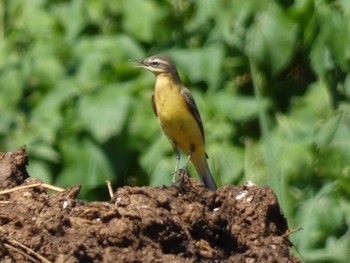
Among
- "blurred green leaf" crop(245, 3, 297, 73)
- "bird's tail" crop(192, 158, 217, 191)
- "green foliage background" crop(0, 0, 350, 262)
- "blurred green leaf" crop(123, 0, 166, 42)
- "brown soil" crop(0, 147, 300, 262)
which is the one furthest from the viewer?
"blurred green leaf" crop(123, 0, 166, 42)

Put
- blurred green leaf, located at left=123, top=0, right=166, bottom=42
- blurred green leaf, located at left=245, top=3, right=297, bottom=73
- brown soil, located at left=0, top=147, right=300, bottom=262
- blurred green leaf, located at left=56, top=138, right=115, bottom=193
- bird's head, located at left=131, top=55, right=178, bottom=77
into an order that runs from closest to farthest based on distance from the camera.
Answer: brown soil, located at left=0, top=147, right=300, bottom=262
blurred green leaf, located at left=245, top=3, right=297, bottom=73
bird's head, located at left=131, top=55, right=178, bottom=77
blurred green leaf, located at left=56, top=138, right=115, bottom=193
blurred green leaf, located at left=123, top=0, right=166, bottom=42

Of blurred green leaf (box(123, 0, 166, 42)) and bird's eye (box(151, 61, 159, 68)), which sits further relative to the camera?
blurred green leaf (box(123, 0, 166, 42))

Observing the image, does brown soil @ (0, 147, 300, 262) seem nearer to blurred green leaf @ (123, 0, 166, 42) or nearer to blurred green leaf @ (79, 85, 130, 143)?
blurred green leaf @ (79, 85, 130, 143)

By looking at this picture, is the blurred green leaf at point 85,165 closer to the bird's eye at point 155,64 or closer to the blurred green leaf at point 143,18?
the bird's eye at point 155,64

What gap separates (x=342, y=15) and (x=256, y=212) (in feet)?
8.80

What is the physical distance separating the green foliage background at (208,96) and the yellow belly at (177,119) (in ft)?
0.48

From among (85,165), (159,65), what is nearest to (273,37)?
(159,65)

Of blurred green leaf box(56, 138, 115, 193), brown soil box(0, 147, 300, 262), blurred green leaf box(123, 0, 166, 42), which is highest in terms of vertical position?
blurred green leaf box(123, 0, 166, 42)

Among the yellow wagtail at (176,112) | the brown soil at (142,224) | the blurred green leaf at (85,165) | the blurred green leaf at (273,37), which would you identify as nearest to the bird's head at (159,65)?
the yellow wagtail at (176,112)

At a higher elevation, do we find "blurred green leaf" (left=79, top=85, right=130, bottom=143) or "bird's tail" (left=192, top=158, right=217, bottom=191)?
"blurred green leaf" (left=79, top=85, right=130, bottom=143)

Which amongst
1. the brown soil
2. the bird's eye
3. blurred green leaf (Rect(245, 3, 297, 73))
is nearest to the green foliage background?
blurred green leaf (Rect(245, 3, 297, 73))

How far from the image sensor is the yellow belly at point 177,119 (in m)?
7.71

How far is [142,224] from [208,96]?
335 centimetres

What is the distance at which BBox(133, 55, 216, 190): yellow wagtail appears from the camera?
7.70m
